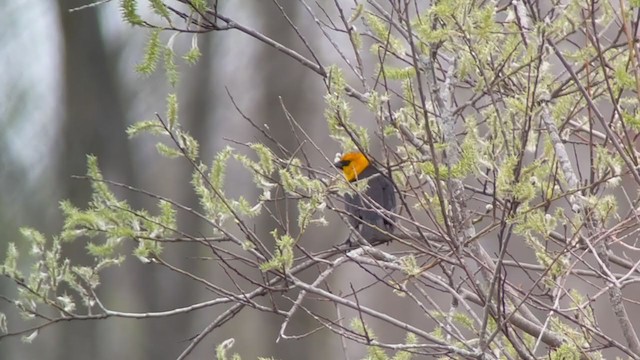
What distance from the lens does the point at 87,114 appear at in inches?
309

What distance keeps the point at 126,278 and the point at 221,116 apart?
1736 millimetres

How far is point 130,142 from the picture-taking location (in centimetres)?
795

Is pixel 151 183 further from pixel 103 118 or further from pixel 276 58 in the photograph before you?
pixel 276 58

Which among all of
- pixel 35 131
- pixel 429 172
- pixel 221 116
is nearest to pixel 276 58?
pixel 221 116

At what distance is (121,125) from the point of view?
25.8ft

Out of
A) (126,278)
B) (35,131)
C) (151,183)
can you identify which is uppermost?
(35,131)

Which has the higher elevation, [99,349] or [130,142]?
[130,142]

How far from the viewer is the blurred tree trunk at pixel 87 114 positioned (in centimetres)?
778

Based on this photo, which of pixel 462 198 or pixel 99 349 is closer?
pixel 462 198

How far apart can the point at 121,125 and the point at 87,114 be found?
1.03 feet

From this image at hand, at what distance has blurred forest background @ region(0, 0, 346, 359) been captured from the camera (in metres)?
7.57

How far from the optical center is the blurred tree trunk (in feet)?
25.5

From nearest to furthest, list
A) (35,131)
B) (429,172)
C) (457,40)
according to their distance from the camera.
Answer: (429,172) < (457,40) < (35,131)

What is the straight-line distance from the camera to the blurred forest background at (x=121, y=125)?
7.57m
